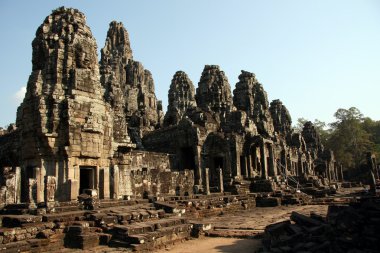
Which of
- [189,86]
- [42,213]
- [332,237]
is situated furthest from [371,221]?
[189,86]

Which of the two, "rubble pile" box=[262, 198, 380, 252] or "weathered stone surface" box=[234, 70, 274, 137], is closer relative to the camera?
"rubble pile" box=[262, 198, 380, 252]

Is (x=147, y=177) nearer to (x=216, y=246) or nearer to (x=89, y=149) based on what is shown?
(x=89, y=149)

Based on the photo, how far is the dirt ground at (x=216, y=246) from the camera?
7691 millimetres

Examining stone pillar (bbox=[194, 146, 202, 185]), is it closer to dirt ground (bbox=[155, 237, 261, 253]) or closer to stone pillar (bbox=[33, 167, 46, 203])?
stone pillar (bbox=[33, 167, 46, 203])

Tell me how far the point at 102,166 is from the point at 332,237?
31.0 feet

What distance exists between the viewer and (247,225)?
10977mm

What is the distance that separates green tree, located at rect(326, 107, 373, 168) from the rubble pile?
5034 cm

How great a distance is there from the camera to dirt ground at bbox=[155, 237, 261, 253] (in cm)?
769

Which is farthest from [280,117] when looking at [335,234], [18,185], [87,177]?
[335,234]

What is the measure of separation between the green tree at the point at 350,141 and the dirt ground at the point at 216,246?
5022cm

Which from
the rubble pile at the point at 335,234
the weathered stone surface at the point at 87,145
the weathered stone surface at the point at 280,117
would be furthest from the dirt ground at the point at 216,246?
the weathered stone surface at the point at 280,117

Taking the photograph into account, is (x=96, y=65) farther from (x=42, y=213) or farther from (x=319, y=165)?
(x=319, y=165)

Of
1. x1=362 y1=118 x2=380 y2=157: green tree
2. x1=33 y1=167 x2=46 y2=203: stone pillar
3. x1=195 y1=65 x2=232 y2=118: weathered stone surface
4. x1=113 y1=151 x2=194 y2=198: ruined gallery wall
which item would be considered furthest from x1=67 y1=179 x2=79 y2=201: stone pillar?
x1=362 y1=118 x2=380 y2=157: green tree

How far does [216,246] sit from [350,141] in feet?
176
